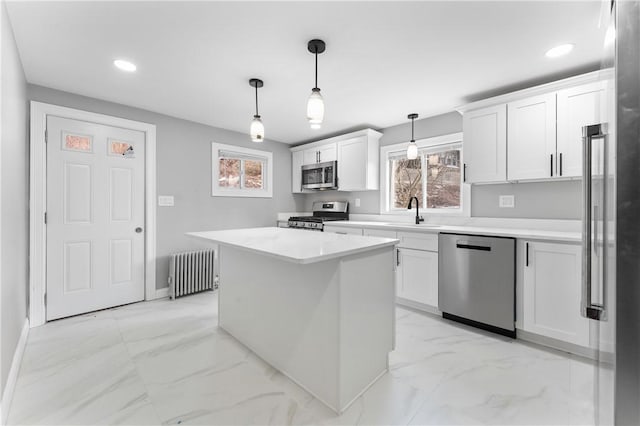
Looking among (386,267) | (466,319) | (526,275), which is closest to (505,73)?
(526,275)

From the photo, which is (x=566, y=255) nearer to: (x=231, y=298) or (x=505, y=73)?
(x=505, y=73)

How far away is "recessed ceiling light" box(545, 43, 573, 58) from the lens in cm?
202

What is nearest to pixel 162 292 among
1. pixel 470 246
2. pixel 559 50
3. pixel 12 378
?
pixel 12 378

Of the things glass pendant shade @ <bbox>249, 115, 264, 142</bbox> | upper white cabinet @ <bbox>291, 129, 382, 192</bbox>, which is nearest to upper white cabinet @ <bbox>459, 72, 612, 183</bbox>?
upper white cabinet @ <bbox>291, 129, 382, 192</bbox>

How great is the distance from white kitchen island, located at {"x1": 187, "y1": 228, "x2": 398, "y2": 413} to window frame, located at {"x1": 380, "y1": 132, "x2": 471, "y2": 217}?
1.85 meters

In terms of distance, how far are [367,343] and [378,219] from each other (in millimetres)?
2579

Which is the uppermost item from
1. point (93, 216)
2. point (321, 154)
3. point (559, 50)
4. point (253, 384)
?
point (559, 50)

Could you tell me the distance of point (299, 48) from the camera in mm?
2070

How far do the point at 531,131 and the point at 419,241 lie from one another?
1427 millimetres

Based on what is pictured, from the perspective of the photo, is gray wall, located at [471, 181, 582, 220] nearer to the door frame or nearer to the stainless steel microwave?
the stainless steel microwave

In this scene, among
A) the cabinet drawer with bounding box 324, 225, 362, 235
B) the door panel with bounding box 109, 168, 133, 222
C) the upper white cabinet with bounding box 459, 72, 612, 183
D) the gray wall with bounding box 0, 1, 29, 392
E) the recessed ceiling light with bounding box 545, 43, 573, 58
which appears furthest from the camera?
the cabinet drawer with bounding box 324, 225, 362, 235

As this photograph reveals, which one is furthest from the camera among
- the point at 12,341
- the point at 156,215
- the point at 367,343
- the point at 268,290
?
the point at 156,215

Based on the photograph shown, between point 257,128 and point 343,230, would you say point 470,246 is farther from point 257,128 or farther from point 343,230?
point 257,128

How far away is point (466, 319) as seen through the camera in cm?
271
